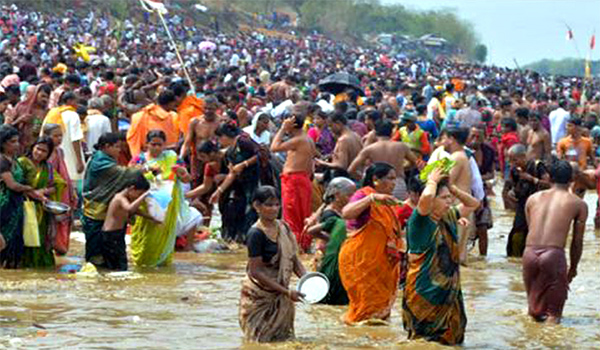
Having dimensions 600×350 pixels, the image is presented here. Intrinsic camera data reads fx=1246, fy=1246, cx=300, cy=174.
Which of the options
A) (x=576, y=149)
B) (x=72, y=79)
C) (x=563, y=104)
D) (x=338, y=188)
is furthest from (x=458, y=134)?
(x=563, y=104)

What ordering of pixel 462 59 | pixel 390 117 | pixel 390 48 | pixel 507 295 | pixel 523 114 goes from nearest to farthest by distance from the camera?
1. pixel 507 295
2. pixel 390 117
3. pixel 523 114
4. pixel 390 48
5. pixel 462 59

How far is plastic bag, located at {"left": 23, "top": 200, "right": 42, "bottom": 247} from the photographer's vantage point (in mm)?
10406

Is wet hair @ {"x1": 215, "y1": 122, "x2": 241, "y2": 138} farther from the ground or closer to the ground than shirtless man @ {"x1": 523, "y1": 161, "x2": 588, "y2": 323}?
farther from the ground

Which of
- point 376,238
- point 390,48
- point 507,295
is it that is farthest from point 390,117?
point 390,48

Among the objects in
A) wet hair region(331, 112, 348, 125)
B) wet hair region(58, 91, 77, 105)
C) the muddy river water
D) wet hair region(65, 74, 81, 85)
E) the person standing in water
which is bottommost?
the muddy river water

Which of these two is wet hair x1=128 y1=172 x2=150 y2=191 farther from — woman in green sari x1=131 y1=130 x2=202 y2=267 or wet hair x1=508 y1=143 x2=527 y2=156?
wet hair x1=508 y1=143 x2=527 y2=156

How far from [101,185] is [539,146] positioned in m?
6.32

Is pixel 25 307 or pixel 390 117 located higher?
pixel 390 117

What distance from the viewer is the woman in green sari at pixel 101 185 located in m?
10.5

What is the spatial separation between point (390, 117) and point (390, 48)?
77.1 metres

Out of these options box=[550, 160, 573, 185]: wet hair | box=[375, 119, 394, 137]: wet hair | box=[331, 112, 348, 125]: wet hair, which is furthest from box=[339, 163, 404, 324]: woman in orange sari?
box=[331, 112, 348, 125]: wet hair

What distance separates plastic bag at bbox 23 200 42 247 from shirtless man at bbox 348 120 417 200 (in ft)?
10.6

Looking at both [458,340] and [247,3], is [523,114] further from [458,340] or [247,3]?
[247,3]

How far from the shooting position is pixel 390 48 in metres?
91.9
